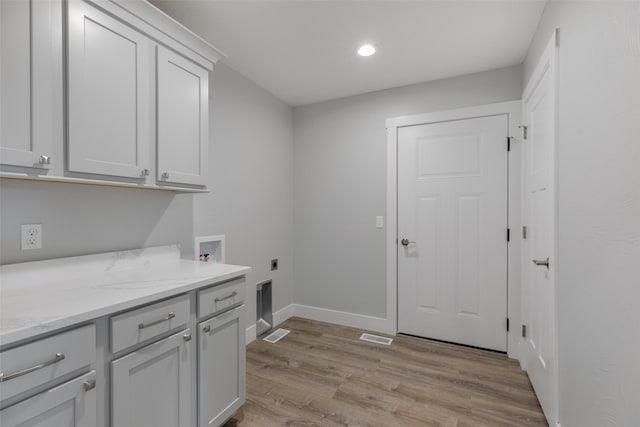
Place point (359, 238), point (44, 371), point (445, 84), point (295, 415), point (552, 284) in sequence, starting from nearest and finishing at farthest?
point (44, 371), point (552, 284), point (295, 415), point (445, 84), point (359, 238)

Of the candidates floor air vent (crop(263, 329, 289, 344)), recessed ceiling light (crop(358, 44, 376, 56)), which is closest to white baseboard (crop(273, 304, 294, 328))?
floor air vent (crop(263, 329, 289, 344))

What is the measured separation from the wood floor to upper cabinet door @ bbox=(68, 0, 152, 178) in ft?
5.23

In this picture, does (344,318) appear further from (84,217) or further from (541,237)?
(84,217)

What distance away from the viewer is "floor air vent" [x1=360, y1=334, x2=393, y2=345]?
2.81 m

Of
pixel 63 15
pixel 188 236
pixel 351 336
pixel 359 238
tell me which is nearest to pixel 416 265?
pixel 359 238

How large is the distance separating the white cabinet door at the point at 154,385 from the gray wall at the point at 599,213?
1652 mm

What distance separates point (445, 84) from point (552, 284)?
6.39 feet

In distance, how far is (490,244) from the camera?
260 cm

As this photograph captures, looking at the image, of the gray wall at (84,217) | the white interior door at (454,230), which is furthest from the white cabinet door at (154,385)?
the white interior door at (454,230)

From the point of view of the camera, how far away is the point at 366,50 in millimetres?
2289

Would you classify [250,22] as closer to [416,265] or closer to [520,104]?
[520,104]

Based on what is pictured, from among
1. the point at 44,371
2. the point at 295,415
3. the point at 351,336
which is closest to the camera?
the point at 44,371

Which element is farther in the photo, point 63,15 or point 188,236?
point 188,236

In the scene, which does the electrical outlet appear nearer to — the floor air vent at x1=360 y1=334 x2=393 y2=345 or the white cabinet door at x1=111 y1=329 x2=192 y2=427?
the white cabinet door at x1=111 y1=329 x2=192 y2=427
